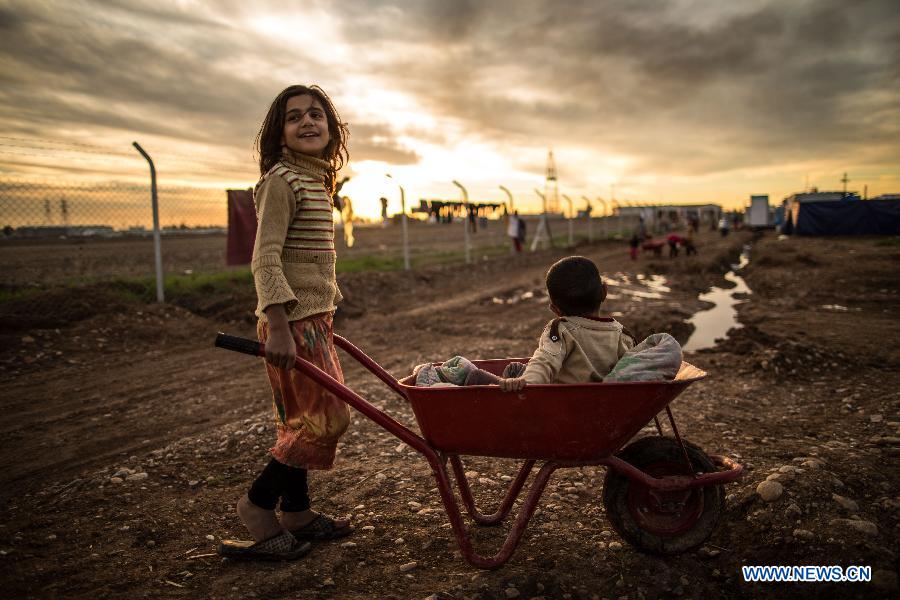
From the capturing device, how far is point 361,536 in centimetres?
245

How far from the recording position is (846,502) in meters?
2.25

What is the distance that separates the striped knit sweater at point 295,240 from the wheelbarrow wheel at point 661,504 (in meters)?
1.49

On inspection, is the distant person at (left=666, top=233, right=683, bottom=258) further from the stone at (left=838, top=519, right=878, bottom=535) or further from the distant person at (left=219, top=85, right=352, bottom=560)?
the distant person at (left=219, top=85, right=352, bottom=560)

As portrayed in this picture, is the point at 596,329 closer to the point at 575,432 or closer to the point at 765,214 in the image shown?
the point at 575,432

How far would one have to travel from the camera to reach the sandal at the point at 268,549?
2.22 meters

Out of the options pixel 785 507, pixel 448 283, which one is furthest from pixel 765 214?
pixel 785 507

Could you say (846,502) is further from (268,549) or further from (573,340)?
(268,549)

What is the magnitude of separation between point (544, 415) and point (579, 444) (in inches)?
7.6

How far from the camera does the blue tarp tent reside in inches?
950

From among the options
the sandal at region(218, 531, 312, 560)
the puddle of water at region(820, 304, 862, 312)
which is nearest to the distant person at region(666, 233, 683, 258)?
Answer: the puddle of water at region(820, 304, 862, 312)

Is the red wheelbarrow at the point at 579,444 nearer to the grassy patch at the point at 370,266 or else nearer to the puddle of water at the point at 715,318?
the puddle of water at the point at 715,318

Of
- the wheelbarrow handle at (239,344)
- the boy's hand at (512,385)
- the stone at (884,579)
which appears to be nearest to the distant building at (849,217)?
the stone at (884,579)

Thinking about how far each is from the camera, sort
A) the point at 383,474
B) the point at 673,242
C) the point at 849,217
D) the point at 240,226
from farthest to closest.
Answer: the point at 849,217
the point at 673,242
the point at 240,226
the point at 383,474

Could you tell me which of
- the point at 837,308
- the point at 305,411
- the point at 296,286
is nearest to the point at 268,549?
the point at 305,411
